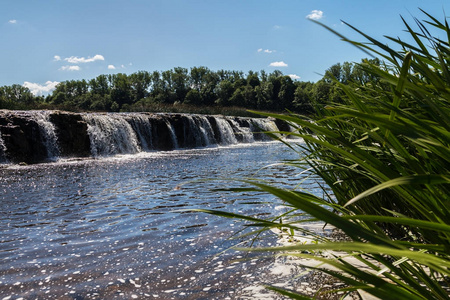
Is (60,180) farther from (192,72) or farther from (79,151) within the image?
(192,72)

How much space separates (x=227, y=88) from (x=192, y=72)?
55.0ft

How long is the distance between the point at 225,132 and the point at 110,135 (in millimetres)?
10866

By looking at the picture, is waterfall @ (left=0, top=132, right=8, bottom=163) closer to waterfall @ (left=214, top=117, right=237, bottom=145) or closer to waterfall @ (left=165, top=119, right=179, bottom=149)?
waterfall @ (left=165, top=119, right=179, bottom=149)

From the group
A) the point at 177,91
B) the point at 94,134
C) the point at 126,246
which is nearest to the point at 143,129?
the point at 94,134

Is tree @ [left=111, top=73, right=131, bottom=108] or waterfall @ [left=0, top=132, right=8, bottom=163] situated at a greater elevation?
tree @ [left=111, top=73, right=131, bottom=108]

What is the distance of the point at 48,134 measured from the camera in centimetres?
1703

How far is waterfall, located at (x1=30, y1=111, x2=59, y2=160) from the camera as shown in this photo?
16859 mm

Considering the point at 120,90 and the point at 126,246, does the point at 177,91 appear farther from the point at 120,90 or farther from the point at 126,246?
the point at 126,246

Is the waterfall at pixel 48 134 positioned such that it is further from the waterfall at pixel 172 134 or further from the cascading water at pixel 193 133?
the cascading water at pixel 193 133

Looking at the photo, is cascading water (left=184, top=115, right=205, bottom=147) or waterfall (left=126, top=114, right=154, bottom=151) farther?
cascading water (left=184, top=115, right=205, bottom=147)

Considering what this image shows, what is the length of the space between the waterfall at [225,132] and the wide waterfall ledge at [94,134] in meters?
0.08

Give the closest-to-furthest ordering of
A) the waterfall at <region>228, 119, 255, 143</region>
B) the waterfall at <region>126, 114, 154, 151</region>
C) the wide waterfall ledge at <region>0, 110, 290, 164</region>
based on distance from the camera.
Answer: the wide waterfall ledge at <region>0, 110, 290, 164</region>, the waterfall at <region>126, 114, 154, 151</region>, the waterfall at <region>228, 119, 255, 143</region>

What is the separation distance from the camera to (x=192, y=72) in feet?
292

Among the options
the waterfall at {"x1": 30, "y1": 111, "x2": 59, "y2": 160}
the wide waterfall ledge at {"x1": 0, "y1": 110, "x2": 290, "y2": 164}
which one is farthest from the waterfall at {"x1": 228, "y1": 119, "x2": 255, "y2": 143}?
the waterfall at {"x1": 30, "y1": 111, "x2": 59, "y2": 160}
